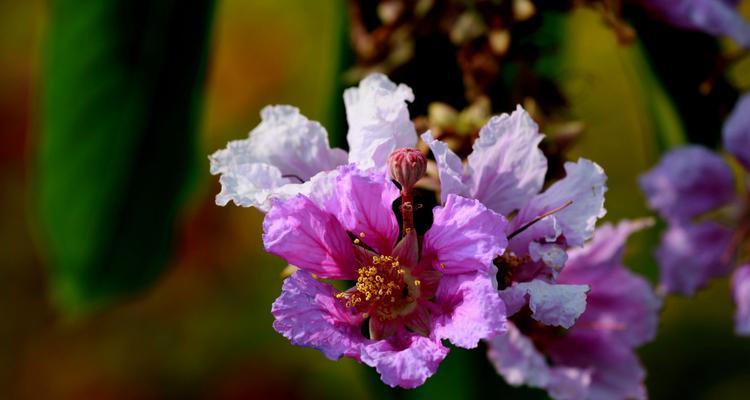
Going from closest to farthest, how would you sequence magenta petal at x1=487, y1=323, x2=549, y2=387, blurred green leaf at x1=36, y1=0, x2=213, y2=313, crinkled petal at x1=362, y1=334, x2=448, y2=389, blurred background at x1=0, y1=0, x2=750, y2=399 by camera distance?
1. crinkled petal at x1=362, y1=334, x2=448, y2=389
2. magenta petal at x1=487, y1=323, x2=549, y2=387
3. blurred background at x1=0, y1=0, x2=750, y2=399
4. blurred green leaf at x1=36, y1=0, x2=213, y2=313

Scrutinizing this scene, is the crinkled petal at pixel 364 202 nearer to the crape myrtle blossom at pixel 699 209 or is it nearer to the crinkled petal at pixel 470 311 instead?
the crinkled petal at pixel 470 311

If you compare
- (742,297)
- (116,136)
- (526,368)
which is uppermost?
(116,136)

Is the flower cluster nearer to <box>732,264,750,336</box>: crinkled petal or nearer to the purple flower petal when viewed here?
the purple flower petal

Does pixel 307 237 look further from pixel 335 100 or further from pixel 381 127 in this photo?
pixel 335 100

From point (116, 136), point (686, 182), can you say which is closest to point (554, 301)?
point (686, 182)

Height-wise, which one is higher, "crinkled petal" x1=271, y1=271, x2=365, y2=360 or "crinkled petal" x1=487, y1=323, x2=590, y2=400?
"crinkled petal" x1=271, y1=271, x2=365, y2=360

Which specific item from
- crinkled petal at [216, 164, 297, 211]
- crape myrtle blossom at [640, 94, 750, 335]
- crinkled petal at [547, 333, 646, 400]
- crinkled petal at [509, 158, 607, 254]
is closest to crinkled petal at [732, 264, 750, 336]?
crape myrtle blossom at [640, 94, 750, 335]

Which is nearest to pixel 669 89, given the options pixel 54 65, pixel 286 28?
pixel 54 65
